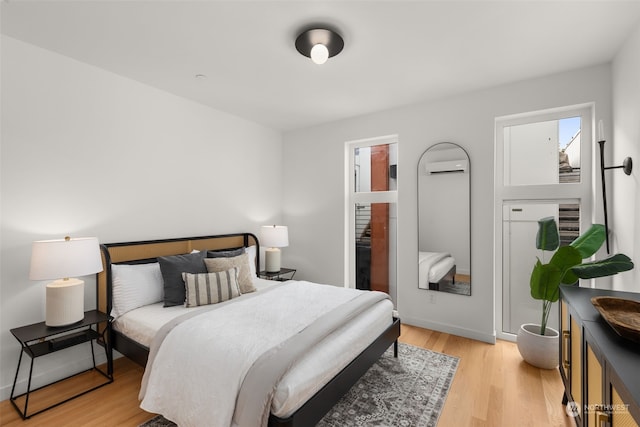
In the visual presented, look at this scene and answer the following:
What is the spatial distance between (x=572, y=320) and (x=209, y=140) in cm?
367

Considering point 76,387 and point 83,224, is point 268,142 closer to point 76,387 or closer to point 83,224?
point 83,224

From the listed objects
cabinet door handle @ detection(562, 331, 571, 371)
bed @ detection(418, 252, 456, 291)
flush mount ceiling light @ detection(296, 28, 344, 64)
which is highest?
flush mount ceiling light @ detection(296, 28, 344, 64)

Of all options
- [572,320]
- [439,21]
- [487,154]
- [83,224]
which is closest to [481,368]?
[572,320]

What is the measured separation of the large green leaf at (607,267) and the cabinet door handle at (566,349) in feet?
1.43

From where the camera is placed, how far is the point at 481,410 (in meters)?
2.04

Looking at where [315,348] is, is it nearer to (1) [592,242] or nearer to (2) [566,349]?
(2) [566,349]

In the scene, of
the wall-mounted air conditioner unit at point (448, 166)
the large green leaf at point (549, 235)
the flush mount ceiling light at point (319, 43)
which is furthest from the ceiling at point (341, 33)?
the large green leaf at point (549, 235)

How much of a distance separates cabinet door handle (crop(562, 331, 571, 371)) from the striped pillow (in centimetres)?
242

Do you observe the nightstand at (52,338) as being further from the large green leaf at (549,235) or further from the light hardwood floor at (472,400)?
the large green leaf at (549,235)

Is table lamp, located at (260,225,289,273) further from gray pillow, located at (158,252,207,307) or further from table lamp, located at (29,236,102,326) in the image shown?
table lamp, located at (29,236,102,326)

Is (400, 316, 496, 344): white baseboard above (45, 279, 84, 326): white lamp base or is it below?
below

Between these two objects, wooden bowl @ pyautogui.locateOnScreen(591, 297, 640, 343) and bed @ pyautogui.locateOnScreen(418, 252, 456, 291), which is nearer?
wooden bowl @ pyautogui.locateOnScreen(591, 297, 640, 343)

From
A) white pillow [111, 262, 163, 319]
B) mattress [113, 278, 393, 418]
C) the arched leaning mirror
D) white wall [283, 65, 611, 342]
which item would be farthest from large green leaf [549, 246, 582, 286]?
white pillow [111, 262, 163, 319]

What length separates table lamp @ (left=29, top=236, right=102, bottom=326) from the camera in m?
1.98
